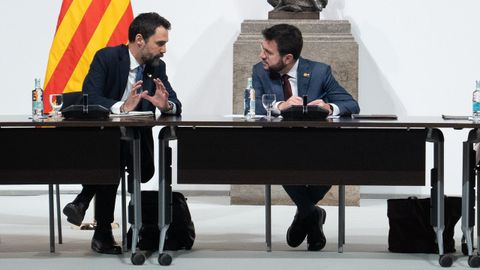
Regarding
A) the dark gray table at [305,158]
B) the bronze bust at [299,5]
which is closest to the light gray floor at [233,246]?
the dark gray table at [305,158]

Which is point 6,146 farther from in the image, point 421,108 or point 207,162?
point 421,108

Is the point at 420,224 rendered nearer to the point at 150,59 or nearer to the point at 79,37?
the point at 150,59

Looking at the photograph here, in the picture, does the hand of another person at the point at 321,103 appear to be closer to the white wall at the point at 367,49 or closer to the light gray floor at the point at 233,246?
the light gray floor at the point at 233,246

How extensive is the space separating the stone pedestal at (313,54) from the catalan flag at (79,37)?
2.92 ft

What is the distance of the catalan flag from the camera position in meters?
7.41

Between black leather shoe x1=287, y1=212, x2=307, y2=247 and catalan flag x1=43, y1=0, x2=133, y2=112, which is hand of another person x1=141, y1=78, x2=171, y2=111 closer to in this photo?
black leather shoe x1=287, y1=212, x2=307, y2=247

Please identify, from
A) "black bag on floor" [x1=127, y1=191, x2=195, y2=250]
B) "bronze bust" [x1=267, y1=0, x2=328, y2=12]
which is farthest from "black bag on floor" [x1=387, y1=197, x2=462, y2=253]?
"bronze bust" [x1=267, y1=0, x2=328, y2=12]

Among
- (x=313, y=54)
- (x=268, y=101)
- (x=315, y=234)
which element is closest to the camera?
(x=268, y=101)

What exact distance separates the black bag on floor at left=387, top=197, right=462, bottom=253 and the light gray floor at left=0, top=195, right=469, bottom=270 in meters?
0.07

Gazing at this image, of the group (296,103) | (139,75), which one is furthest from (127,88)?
(296,103)

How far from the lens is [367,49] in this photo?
27.5 ft

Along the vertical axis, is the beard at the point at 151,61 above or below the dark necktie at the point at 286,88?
above

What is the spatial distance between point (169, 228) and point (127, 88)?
2.78 ft

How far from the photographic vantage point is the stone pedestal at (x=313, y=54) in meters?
7.82
